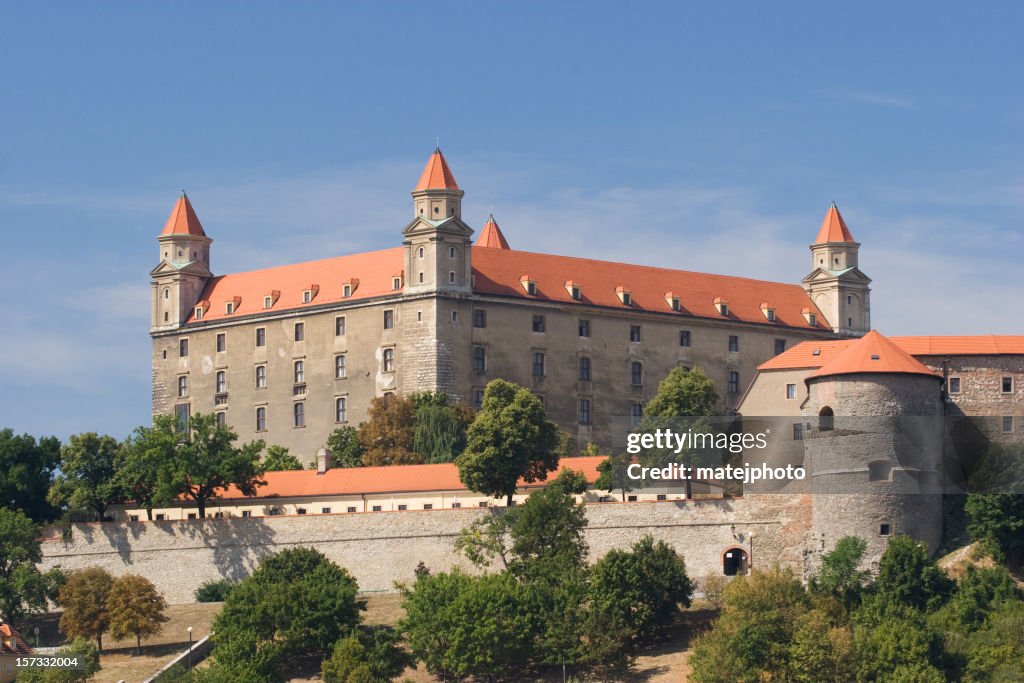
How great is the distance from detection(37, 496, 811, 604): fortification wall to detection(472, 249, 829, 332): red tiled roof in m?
25.4

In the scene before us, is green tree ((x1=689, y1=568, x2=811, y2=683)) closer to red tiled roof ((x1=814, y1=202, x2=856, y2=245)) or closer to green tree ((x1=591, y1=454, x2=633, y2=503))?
green tree ((x1=591, y1=454, x2=633, y2=503))

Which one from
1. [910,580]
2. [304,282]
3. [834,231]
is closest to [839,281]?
[834,231]

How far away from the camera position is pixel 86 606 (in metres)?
102

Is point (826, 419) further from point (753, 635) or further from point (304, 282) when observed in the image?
point (304, 282)

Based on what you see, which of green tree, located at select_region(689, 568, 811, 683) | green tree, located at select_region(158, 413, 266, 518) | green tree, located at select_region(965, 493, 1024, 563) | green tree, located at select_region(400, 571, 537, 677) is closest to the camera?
green tree, located at select_region(689, 568, 811, 683)

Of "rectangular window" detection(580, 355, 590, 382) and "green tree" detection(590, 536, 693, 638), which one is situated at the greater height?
"rectangular window" detection(580, 355, 590, 382)

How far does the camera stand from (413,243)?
129000 mm

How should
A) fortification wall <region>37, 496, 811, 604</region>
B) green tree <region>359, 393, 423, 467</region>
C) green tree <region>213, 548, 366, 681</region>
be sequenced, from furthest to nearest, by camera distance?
green tree <region>359, 393, 423, 467</region>
fortification wall <region>37, 496, 811, 604</region>
green tree <region>213, 548, 366, 681</region>

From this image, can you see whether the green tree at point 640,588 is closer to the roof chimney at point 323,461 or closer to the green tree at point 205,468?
the green tree at point 205,468

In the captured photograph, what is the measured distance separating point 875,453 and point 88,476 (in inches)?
1408

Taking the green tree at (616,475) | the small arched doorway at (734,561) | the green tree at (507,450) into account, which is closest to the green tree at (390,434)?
the green tree at (507,450)

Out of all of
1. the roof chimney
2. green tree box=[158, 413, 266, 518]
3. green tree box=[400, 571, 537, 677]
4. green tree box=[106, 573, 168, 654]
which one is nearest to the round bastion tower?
green tree box=[400, 571, 537, 677]

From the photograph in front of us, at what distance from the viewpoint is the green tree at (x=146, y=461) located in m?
111

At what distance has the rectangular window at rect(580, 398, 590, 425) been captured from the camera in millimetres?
130250
